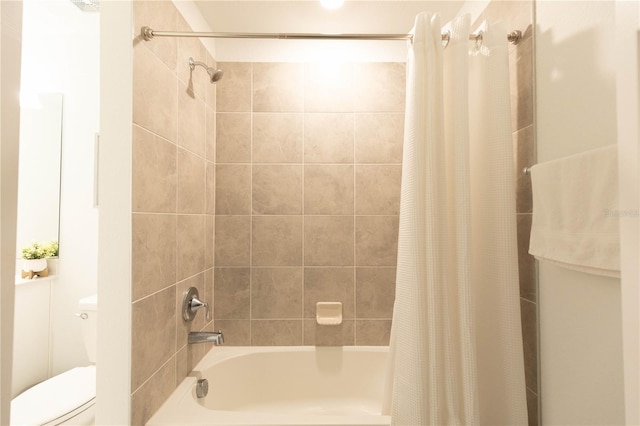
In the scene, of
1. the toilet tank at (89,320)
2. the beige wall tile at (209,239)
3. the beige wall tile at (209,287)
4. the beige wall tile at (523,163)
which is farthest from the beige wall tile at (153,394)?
the beige wall tile at (523,163)

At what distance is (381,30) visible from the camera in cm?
196

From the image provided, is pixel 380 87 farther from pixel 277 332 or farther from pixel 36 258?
pixel 36 258

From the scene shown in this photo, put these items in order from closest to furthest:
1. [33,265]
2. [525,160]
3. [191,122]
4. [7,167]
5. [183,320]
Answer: [7,167]
[525,160]
[183,320]
[191,122]
[33,265]

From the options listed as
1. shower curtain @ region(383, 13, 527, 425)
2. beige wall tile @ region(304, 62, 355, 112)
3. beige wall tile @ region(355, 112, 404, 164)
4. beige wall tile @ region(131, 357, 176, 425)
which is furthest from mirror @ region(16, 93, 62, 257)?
shower curtain @ region(383, 13, 527, 425)

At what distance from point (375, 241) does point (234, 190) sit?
902 millimetres

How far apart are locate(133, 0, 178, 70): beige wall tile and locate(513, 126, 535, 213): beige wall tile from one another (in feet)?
4.60

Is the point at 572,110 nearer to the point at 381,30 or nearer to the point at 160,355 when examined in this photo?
the point at 381,30

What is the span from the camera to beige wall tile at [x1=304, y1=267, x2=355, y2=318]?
1919 mm

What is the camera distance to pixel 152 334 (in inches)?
46.7

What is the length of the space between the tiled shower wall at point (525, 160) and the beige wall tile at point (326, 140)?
0.91 metres

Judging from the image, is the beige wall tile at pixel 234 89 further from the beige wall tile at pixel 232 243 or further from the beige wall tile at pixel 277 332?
the beige wall tile at pixel 277 332

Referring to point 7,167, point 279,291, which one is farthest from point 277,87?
point 7,167

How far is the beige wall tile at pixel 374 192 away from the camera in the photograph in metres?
1.93

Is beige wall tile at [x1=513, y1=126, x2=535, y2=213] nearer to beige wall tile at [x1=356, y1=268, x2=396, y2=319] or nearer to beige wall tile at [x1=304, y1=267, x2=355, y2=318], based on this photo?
beige wall tile at [x1=356, y1=268, x2=396, y2=319]
